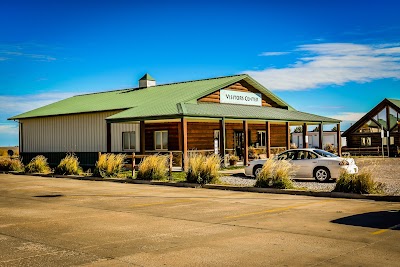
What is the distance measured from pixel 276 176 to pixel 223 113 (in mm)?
12087

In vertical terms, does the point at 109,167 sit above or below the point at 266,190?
above

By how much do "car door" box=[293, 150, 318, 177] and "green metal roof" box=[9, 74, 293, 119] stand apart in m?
8.12

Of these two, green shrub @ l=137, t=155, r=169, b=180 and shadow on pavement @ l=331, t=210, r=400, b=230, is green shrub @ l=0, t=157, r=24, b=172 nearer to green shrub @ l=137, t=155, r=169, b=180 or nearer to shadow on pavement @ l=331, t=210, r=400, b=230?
green shrub @ l=137, t=155, r=169, b=180

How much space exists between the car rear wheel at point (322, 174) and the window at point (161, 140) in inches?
583

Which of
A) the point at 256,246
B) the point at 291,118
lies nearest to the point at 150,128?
the point at 291,118

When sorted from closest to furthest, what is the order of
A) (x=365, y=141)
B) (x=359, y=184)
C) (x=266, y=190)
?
1. (x=359, y=184)
2. (x=266, y=190)
3. (x=365, y=141)

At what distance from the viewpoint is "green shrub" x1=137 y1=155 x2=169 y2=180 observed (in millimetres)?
21078

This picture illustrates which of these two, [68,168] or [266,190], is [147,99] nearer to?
[68,168]

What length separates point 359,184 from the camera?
49.2ft

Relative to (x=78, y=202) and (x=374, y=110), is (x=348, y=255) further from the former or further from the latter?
(x=374, y=110)

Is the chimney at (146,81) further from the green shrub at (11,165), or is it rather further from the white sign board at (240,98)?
the green shrub at (11,165)

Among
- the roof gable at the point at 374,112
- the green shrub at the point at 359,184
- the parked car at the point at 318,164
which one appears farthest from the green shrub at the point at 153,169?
the roof gable at the point at 374,112

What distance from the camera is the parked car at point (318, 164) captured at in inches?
768

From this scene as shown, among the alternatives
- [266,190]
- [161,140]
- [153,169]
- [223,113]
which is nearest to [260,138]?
[161,140]
